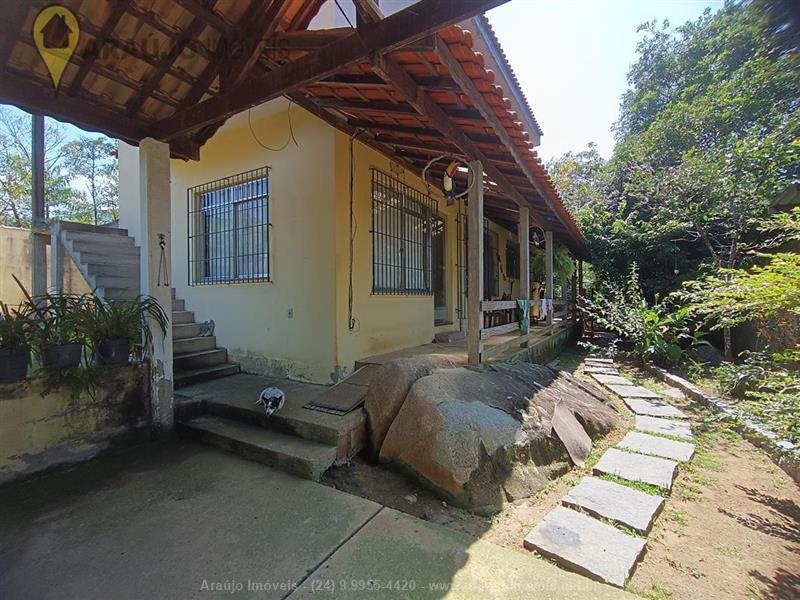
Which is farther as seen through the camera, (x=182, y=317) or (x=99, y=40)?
(x=182, y=317)

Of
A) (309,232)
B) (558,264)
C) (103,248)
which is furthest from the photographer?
(558,264)

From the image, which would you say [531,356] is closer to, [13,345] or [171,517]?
[171,517]

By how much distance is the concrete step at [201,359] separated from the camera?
4.87 metres

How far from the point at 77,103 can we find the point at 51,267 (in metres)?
3.26

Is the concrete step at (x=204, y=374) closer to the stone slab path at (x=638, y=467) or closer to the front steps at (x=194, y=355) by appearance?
the front steps at (x=194, y=355)

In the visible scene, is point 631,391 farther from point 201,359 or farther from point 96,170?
point 96,170

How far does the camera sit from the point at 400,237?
5.82m

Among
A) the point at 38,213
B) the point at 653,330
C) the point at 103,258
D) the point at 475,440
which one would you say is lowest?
the point at 475,440

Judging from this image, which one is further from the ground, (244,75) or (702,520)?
(244,75)

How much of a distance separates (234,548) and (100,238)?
575 centimetres

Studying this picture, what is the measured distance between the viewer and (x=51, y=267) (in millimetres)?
5230

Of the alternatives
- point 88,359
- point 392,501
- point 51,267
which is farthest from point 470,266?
point 51,267

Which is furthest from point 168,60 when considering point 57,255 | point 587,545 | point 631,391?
point 631,391

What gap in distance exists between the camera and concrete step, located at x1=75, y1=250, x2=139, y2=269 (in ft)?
16.4
